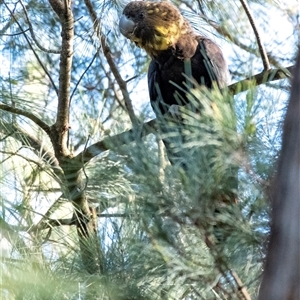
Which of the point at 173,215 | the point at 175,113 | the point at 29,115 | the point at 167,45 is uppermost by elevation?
the point at 167,45

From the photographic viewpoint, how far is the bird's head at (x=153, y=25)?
7.17 ft

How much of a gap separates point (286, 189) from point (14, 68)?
171cm

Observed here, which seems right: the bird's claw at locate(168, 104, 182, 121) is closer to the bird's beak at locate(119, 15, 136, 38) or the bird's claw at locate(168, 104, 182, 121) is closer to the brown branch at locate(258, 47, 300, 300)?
the brown branch at locate(258, 47, 300, 300)

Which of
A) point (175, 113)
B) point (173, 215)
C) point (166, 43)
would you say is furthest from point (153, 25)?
point (173, 215)

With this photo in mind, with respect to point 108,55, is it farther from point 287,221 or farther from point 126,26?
point 287,221

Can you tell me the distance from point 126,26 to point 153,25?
16cm

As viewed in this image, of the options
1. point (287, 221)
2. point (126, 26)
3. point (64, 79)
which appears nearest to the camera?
point (287, 221)

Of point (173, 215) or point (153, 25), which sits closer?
point (173, 215)

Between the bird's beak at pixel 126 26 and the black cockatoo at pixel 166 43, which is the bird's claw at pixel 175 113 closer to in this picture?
the black cockatoo at pixel 166 43

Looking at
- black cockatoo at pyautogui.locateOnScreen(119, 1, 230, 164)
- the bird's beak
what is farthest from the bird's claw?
the bird's beak

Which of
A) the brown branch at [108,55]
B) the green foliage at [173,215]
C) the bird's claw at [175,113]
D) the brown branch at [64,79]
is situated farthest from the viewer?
the brown branch at [108,55]

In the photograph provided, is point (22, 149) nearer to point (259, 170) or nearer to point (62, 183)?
point (62, 183)

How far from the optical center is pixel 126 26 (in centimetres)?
215

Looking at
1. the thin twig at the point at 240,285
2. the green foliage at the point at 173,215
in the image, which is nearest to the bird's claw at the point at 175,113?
the green foliage at the point at 173,215
